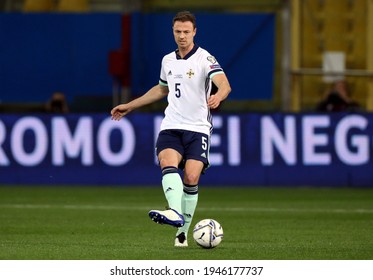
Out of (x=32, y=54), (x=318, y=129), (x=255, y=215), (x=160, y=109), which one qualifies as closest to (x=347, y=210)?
(x=255, y=215)

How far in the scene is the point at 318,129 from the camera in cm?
2269

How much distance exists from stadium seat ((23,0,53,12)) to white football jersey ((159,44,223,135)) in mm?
14701

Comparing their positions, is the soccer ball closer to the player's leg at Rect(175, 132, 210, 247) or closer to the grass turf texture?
the grass turf texture

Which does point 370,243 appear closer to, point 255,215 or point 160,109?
point 255,215

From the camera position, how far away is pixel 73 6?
2739 centimetres

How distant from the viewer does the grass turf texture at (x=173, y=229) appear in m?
12.2

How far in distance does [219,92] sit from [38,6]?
15558mm

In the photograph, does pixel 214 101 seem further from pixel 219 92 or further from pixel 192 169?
pixel 192 169

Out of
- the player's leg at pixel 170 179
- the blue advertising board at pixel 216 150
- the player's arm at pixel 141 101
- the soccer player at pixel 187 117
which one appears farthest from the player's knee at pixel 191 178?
the blue advertising board at pixel 216 150

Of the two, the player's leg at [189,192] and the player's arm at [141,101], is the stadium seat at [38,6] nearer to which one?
the player's arm at [141,101]

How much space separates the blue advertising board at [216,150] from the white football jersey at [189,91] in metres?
9.84

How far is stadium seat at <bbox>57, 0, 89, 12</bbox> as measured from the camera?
1075 inches

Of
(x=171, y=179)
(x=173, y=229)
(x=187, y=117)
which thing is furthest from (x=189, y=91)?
(x=173, y=229)

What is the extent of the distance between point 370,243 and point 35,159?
1075 centimetres
